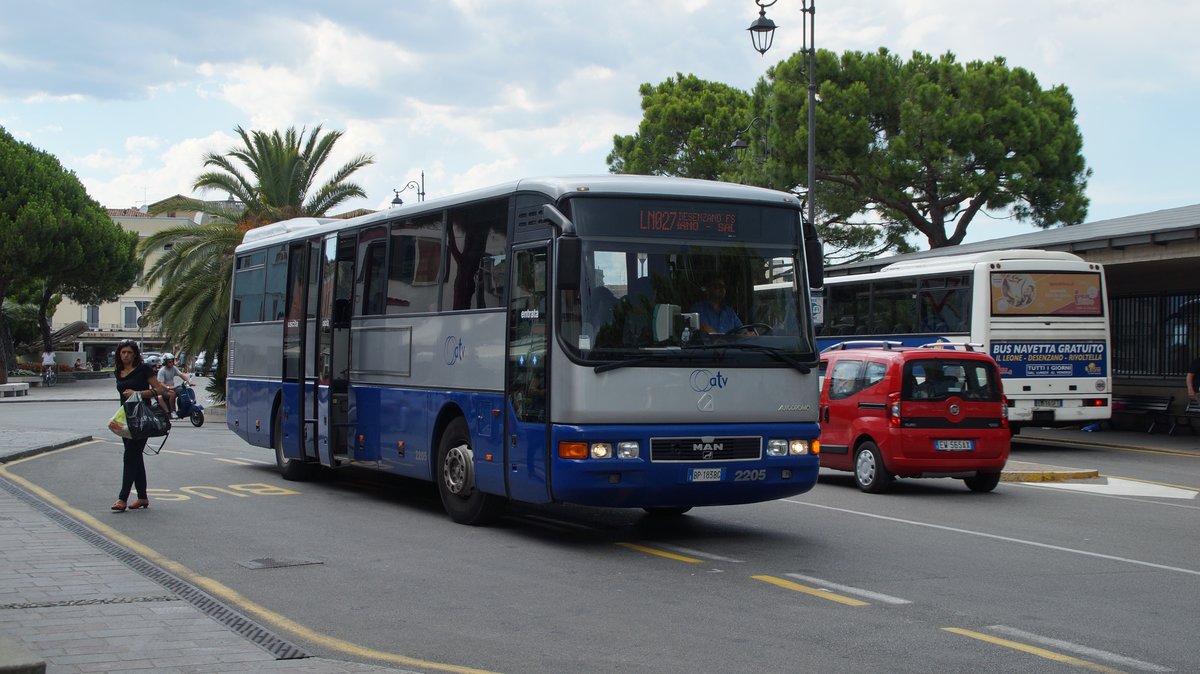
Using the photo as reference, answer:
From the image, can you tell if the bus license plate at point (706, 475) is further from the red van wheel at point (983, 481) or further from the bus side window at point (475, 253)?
the red van wheel at point (983, 481)

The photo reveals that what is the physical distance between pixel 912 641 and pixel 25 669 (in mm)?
4666

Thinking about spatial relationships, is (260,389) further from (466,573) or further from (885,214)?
(885,214)

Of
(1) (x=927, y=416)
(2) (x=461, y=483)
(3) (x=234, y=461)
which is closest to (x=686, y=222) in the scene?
(2) (x=461, y=483)

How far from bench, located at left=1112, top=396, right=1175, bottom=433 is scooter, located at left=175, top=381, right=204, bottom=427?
21.8 m

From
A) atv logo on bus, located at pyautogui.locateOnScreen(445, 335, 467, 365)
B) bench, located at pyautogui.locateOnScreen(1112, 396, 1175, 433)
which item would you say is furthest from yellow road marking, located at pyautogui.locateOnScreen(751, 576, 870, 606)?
bench, located at pyautogui.locateOnScreen(1112, 396, 1175, 433)

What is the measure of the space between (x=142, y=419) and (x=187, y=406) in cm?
1926

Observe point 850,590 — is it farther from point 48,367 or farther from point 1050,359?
point 48,367

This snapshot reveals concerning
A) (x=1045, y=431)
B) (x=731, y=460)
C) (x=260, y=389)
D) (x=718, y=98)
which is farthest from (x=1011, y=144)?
(x=731, y=460)

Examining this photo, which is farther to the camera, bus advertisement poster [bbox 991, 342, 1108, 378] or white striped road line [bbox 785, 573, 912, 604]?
bus advertisement poster [bbox 991, 342, 1108, 378]

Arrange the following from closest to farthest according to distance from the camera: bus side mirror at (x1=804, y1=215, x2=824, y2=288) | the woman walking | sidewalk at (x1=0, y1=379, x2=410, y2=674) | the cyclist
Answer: sidewalk at (x1=0, y1=379, x2=410, y2=674)
bus side mirror at (x1=804, y1=215, x2=824, y2=288)
the woman walking
the cyclist

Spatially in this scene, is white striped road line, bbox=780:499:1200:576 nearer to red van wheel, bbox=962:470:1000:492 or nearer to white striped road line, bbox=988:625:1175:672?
red van wheel, bbox=962:470:1000:492

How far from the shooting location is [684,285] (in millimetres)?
10859

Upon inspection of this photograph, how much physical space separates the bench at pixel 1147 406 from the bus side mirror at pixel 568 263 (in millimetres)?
21748

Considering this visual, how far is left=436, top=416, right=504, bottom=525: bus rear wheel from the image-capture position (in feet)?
39.9
